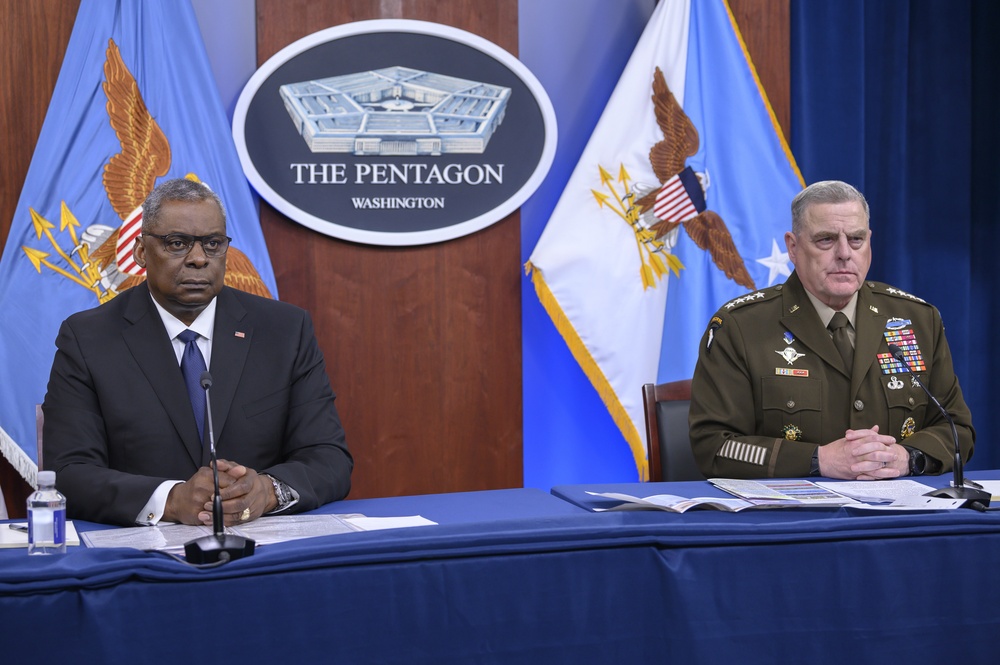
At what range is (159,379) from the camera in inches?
84.0

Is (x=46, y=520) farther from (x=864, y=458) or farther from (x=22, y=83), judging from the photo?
(x=22, y=83)

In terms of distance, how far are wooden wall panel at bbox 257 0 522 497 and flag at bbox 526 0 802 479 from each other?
30 centimetres

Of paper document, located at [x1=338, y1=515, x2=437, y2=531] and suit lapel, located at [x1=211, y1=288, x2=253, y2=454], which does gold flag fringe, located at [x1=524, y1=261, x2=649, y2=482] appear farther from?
paper document, located at [x1=338, y1=515, x2=437, y2=531]

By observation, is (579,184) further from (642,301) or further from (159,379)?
(159,379)

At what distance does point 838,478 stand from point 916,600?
2.70 feet

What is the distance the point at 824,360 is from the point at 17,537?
182 centimetres

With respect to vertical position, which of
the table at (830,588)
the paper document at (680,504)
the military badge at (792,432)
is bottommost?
the table at (830,588)

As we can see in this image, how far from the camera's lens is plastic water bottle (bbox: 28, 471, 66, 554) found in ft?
4.89

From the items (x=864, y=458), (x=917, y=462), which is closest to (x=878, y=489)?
(x=864, y=458)

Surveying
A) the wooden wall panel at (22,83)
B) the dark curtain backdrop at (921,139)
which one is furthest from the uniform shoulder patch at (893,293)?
the wooden wall panel at (22,83)

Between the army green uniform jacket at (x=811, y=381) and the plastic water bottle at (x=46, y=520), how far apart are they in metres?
1.43

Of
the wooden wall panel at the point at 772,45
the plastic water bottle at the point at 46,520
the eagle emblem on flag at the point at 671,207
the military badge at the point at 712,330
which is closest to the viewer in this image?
the plastic water bottle at the point at 46,520

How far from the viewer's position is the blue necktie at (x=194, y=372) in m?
2.15

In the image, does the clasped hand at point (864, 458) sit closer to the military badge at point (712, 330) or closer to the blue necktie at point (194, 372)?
the military badge at point (712, 330)
